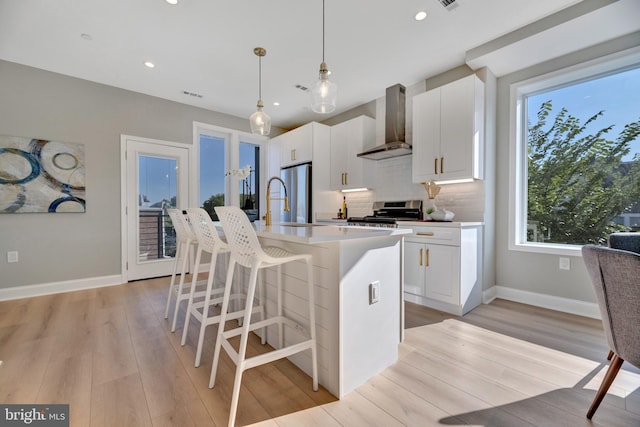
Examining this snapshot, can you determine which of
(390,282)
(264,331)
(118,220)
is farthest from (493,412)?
(118,220)

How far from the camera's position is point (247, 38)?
279 centimetres

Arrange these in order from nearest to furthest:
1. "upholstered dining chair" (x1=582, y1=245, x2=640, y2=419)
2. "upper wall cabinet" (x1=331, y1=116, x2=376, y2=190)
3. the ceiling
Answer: "upholstered dining chair" (x1=582, y1=245, x2=640, y2=419), the ceiling, "upper wall cabinet" (x1=331, y1=116, x2=376, y2=190)

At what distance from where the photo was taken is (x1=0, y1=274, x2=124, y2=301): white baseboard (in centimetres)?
319

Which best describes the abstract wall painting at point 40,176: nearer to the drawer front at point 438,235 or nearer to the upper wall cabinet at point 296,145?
the upper wall cabinet at point 296,145

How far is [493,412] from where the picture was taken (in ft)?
4.50

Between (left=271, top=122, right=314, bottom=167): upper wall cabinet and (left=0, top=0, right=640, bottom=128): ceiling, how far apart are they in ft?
2.89

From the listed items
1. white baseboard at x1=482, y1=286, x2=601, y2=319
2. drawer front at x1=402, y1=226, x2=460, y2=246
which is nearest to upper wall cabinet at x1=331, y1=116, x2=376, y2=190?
drawer front at x1=402, y1=226, x2=460, y2=246

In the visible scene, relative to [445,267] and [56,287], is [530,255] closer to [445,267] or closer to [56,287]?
[445,267]

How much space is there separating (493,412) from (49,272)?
478cm

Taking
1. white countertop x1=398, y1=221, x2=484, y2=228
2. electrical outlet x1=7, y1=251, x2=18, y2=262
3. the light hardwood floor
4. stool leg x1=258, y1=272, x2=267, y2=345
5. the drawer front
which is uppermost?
white countertop x1=398, y1=221, x2=484, y2=228

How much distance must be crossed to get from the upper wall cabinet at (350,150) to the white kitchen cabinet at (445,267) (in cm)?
156

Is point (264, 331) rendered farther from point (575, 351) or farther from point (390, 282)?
point (575, 351)

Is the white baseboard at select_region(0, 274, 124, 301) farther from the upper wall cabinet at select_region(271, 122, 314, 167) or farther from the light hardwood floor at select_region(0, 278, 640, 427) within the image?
the upper wall cabinet at select_region(271, 122, 314, 167)

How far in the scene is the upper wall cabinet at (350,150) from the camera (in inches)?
166
